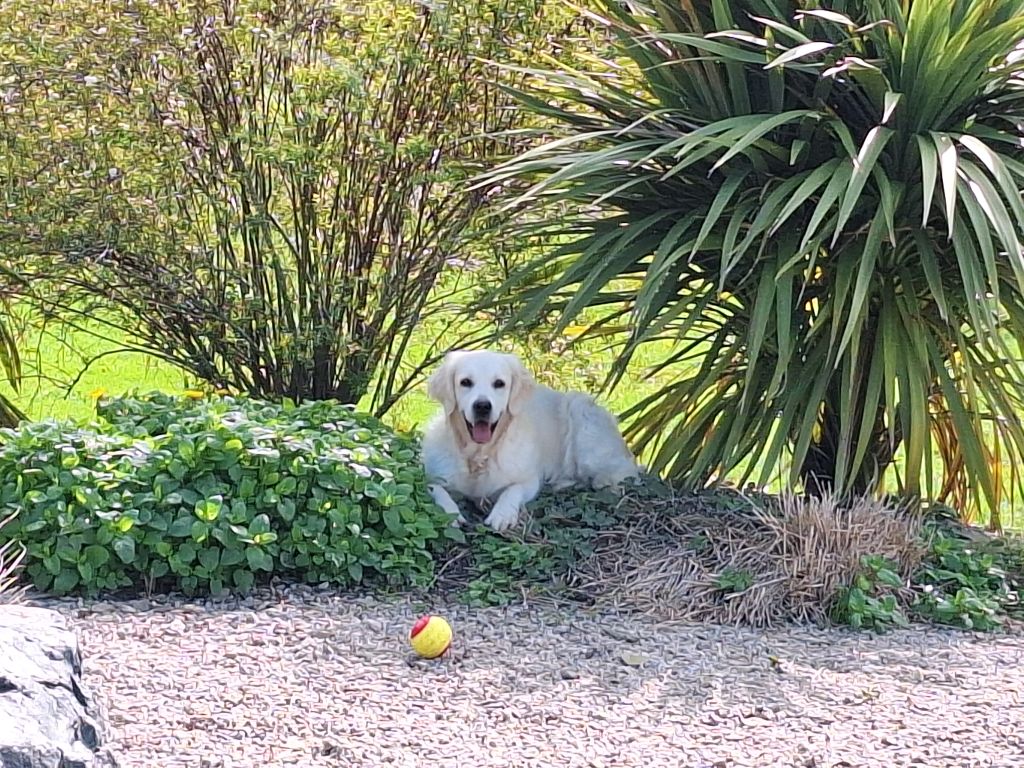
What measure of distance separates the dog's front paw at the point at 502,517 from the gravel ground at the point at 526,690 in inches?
22.9

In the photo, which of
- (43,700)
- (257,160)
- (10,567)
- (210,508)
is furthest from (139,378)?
(43,700)

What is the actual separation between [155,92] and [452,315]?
1.76 meters

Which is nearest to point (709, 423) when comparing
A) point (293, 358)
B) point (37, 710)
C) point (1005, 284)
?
point (1005, 284)

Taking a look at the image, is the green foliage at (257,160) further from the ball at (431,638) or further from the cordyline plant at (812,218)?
the ball at (431,638)

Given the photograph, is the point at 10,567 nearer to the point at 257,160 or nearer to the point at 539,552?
the point at 539,552

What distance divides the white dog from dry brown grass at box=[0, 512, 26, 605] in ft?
4.92

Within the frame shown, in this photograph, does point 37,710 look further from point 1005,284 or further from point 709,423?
point 1005,284

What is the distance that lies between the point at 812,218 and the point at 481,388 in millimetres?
1370

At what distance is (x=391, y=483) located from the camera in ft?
16.8

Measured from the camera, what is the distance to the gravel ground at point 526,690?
3602mm

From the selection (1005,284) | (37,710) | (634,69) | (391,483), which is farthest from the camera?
(634,69)

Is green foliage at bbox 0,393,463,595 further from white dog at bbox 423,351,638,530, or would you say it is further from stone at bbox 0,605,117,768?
stone at bbox 0,605,117,768

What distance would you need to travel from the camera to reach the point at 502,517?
541 centimetres

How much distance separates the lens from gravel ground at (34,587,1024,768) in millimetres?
3602
